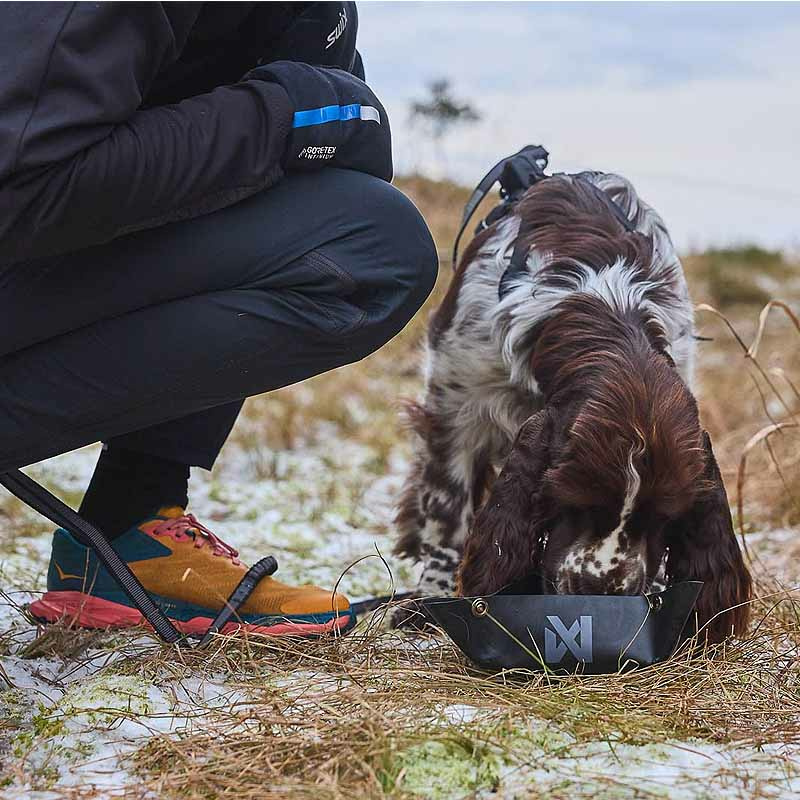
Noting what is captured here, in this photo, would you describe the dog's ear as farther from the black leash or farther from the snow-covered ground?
the black leash

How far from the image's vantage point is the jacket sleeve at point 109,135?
6.32ft

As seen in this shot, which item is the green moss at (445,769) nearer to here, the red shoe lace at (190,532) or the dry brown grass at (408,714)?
the dry brown grass at (408,714)

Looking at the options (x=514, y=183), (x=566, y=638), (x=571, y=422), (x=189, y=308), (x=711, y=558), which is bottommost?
(x=566, y=638)

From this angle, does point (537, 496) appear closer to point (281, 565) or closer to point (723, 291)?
point (281, 565)

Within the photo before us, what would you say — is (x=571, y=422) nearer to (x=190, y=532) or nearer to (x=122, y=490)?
(x=190, y=532)

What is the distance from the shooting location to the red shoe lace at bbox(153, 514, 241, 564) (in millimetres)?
3029

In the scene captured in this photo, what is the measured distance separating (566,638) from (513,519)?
0.42 metres

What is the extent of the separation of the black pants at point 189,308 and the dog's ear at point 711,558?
36.1 inches

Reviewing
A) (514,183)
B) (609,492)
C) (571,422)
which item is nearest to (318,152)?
(571,422)

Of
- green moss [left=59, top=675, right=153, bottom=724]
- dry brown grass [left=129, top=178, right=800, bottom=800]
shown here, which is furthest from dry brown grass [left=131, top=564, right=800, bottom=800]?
green moss [left=59, top=675, right=153, bottom=724]

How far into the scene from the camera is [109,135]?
2.09 m

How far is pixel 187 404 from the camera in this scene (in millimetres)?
2504

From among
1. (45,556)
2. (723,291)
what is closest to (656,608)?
(45,556)

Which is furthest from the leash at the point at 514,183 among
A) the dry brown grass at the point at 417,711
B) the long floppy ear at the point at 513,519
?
the dry brown grass at the point at 417,711
